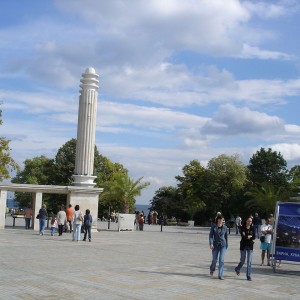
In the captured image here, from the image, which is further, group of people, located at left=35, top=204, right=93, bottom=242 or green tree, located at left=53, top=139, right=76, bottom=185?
green tree, located at left=53, top=139, right=76, bottom=185

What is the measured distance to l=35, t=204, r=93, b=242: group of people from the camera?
22.6 meters

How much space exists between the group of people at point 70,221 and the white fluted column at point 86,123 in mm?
5138

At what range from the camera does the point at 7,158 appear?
3061 cm

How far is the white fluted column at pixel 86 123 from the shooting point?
32.7 meters

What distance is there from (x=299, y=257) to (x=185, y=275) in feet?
12.8

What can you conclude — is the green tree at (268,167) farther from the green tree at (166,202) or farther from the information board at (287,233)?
the information board at (287,233)

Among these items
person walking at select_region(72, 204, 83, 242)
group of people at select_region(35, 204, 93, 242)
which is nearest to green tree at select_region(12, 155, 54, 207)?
group of people at select_region(35, 204, 93, 242)

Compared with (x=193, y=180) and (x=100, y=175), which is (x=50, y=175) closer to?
(x=100, y=175)

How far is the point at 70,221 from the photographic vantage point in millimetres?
27703

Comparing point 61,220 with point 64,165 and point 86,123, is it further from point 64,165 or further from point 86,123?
point 64,165

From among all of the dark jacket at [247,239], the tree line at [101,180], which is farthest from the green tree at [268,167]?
the dark jacket at [247,239]

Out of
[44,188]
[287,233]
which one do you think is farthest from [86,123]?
[287,233]

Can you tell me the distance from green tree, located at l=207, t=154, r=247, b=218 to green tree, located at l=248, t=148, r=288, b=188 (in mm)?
4602

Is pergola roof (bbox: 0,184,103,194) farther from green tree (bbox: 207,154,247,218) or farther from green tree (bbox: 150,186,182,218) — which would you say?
green tree (bbox: 150,186,182,218)
